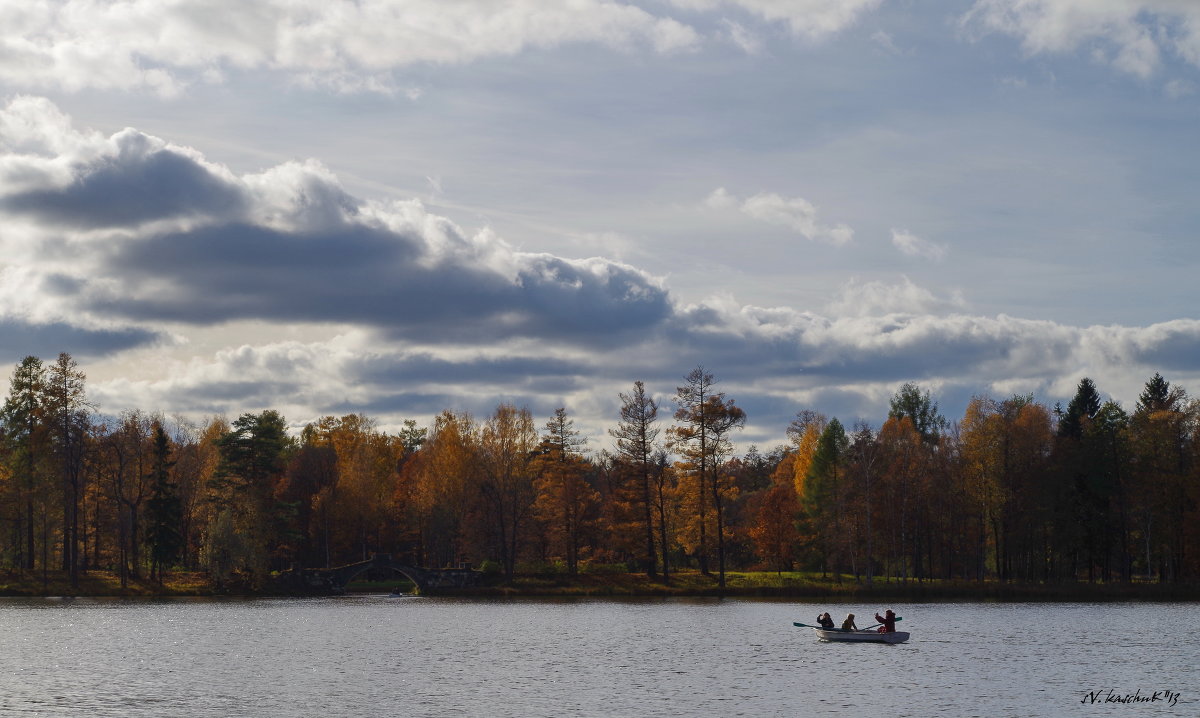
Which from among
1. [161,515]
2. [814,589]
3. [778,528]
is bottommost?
[814,589]

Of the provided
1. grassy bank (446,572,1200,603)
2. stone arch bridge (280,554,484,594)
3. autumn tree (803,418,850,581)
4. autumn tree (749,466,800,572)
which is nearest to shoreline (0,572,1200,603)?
grassy bank (446,572,1200,603)

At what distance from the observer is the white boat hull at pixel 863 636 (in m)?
59.1

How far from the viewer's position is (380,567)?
115 meters

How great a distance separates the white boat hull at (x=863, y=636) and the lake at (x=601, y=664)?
0.51 metres

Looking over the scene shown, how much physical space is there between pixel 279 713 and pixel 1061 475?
3059 inches

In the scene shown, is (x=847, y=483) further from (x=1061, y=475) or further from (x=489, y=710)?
(x=489, y=710)

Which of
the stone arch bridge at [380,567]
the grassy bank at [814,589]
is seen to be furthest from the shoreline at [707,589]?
the stone arch bridge at [380,567]

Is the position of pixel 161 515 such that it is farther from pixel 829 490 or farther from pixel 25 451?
pixel 829 490

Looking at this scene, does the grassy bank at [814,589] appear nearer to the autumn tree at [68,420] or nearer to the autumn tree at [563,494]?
the autumn tree at [563,494]

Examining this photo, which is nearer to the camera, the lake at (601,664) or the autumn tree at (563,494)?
the lake at (601,664)

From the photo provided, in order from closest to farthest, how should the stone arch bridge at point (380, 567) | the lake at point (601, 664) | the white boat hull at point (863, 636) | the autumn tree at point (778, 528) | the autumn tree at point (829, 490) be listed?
the lake at point (601, 664) → the white boat hull at point (863, 636) → the autumn tree at point (829, 490) → the stone arch bridge at point (380, 567) → the autumn tree at point (778, 528)

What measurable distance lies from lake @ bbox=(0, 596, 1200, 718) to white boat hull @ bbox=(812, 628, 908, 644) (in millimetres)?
513

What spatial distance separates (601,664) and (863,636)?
16.3 meters

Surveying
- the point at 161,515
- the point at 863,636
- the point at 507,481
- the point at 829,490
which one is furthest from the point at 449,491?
the point at 863,636
